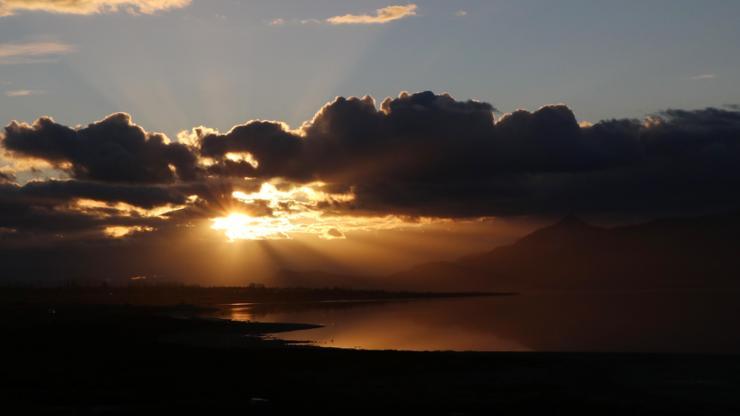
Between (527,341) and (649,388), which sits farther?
(527,341)

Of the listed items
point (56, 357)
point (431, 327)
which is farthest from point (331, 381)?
point (431, 327)

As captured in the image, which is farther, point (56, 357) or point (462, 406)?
point (56, 357)

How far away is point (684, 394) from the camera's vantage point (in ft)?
142

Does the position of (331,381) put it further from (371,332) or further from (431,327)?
(431,327)

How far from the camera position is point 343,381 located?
157ft

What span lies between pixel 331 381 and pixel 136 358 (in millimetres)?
18878

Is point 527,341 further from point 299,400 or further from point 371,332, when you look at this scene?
point 299,400

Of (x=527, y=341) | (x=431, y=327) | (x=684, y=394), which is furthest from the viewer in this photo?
(x=431, y=327)

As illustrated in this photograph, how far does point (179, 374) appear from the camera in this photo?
50344mm

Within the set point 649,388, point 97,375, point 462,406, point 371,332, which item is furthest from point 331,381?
point 371,332

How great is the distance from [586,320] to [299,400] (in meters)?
98.1

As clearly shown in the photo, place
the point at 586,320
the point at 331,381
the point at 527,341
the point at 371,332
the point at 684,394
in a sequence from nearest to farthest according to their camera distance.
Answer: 1. the point at 684,394
2. the point at 331,381
3. the point at 527,341
4. the point at 371,332
5. the point at 586,320

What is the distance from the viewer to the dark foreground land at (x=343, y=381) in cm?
3891

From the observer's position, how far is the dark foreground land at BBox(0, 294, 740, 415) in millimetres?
38906
